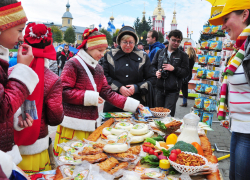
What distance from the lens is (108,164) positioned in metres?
1.39

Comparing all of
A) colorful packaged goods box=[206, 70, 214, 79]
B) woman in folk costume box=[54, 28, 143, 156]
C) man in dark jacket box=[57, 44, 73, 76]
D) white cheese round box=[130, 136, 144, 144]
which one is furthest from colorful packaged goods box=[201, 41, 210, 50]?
man in dark jacket box=[57, 44, 73, 76]

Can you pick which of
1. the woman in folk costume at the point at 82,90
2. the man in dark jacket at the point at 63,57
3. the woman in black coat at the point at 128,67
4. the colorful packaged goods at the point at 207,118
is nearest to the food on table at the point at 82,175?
the woman in folk costume at the point at 82,90

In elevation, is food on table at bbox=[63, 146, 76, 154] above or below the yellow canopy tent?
below

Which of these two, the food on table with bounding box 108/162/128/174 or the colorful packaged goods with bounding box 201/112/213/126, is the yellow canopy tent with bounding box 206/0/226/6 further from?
the food on table with bounding box 108/162/128/174

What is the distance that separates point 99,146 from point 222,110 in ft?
4.11

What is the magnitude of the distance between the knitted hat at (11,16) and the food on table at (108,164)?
1.04 m

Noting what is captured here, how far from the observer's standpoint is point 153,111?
271 cm

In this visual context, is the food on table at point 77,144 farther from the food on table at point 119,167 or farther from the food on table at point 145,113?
the food on table at point 145,113

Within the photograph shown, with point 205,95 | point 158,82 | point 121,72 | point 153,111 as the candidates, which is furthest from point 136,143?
point 205,95

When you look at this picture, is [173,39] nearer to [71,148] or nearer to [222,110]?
[222,110]

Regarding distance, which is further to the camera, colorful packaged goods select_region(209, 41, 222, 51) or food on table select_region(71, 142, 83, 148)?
colorful packaged goods select_region(209, 41, 222, 51)

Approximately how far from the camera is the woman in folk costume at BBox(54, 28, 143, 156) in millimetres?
2293

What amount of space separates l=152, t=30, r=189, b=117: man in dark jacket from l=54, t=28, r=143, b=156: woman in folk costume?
1.81 m

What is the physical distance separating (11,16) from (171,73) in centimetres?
322
